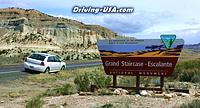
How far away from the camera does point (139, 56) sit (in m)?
17.4

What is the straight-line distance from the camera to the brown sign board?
1697 cm

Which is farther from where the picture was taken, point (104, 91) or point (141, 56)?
point (141, 56)

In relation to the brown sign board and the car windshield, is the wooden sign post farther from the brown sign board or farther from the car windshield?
the car windshield

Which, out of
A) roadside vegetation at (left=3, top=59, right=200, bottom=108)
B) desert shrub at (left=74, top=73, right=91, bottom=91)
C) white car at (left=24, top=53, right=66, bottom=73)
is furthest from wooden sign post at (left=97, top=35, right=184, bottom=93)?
white car at (left=24, top=53, right=66, bottom=73)

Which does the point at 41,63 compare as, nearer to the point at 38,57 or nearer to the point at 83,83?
the point at 38,57

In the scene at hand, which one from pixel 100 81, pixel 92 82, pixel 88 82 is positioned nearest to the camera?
pixel 100 81

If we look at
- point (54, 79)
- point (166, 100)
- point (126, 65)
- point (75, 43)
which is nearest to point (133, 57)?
point (126, 65)

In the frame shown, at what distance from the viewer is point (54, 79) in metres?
30.5

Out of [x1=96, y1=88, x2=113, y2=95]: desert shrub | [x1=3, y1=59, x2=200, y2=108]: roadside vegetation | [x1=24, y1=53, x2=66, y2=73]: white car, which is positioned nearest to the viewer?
[x1=96, y1=88, x2=113, y2=95]: desert shrub

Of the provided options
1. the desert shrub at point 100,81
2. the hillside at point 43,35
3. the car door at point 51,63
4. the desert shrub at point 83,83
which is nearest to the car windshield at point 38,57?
the car door at point 51,63

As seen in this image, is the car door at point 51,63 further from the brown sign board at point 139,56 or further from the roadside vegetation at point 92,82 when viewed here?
the brown sign board at point 139,56

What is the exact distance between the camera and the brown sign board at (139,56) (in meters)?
17.0

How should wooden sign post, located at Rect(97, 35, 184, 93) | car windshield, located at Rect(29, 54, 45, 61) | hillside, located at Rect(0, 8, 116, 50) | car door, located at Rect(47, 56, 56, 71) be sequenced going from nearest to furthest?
wooden sign post, located at Rect(97, 35, 184, 93)
car windshield, located at Rect(29, 54, 45, 61)
car door, located at Rect(47, 56, 56, 71)
hillside, located at Rect(0, 8, 116, 50)

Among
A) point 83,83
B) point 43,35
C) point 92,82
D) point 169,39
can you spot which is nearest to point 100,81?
point 92,82
